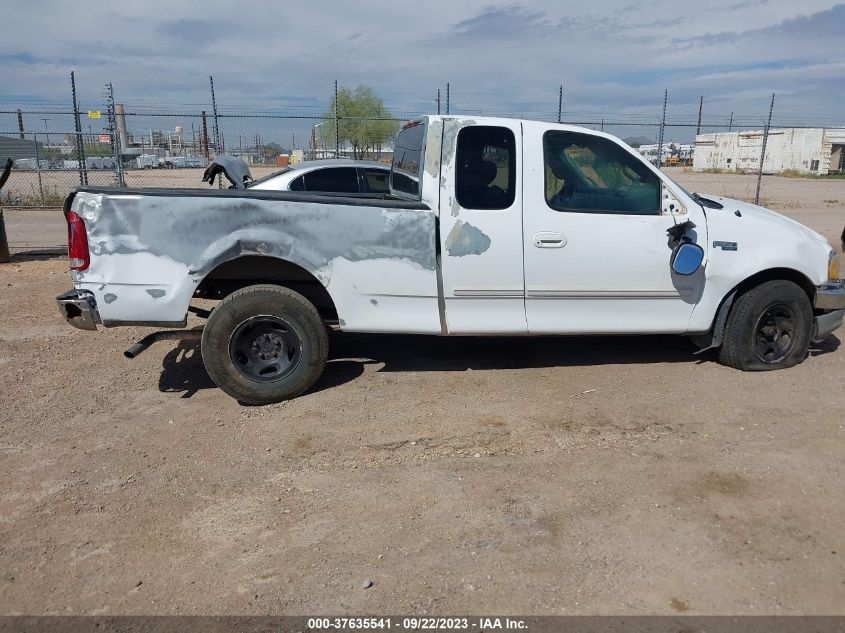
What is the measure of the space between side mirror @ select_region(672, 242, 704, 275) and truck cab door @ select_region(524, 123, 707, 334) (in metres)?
0.05

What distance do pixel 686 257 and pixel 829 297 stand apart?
1372 millimetres

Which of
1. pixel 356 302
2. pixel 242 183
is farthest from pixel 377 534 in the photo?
pixel 242 183

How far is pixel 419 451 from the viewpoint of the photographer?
429 centimetres

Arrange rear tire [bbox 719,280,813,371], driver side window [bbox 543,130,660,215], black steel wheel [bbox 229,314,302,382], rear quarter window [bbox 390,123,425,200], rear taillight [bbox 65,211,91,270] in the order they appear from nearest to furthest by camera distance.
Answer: rear taillight [bbox 65,211,91,270]
black steel wheel [bbox 229,314,302,382]
driver side window [bbox 543,130,660,215]
rear quarter window [bbox 390,123,425,200]
rear tire [bbox 719,280,813,371]

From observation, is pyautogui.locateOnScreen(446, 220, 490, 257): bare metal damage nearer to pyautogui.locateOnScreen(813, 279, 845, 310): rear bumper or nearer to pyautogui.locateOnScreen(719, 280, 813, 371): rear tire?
pyautogui.locateOnScreen(719, 280, 813, 371): rear tire

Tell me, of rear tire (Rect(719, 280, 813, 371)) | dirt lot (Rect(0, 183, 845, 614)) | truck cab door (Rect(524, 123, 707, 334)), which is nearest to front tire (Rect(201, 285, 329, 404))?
dirt lot (Rect(0, 183, 845, 614))

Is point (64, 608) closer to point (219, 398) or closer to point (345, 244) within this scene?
point (219, 398)

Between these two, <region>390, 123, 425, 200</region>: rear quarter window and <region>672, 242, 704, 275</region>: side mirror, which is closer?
<region>672, 242, 704, 275</region>: side mirror

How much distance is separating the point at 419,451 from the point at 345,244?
5.13 feet

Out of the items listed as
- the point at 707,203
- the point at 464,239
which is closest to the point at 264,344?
the point at 464,239

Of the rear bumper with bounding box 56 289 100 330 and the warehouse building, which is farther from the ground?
the warehouse building

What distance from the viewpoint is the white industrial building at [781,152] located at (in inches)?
2040

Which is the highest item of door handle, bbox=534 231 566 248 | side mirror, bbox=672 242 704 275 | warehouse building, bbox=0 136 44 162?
warehouse building, bbox=0 136 44 162

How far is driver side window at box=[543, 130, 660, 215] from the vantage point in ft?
16.6
